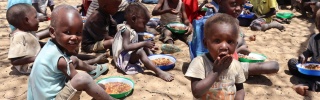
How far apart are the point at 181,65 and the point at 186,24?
145 centimetres

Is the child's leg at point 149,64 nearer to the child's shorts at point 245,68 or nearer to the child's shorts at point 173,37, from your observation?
the child's shorts at point 245,68

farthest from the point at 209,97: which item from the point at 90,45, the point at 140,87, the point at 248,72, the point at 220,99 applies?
the point at 90,45

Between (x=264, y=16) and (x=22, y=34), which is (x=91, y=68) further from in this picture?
(x=264, y=16)

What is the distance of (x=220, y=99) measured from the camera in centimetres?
204

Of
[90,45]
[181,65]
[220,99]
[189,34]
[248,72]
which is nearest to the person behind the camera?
[220,99]

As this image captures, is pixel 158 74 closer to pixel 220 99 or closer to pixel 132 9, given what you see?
pixel 132 9

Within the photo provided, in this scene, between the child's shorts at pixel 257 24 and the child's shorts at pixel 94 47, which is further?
the child's shorts at pixel 257 24

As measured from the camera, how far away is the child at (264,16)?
216 inches

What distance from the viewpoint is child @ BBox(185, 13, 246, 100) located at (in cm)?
187

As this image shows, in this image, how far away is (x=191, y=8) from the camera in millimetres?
5258

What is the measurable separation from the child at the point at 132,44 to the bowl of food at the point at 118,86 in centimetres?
38

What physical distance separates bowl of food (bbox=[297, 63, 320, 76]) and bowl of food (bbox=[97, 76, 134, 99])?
5.98 feet

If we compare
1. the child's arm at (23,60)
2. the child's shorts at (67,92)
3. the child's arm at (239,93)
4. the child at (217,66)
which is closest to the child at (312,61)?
the child's arm at (239,93)

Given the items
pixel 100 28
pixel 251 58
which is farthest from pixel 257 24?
pixel 100 28
